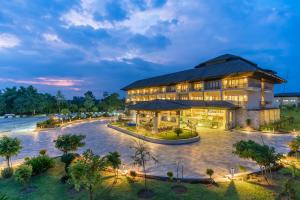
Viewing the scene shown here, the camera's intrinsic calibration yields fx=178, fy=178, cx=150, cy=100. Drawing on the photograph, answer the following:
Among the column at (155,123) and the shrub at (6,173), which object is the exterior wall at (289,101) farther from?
the shrub at (6,173)

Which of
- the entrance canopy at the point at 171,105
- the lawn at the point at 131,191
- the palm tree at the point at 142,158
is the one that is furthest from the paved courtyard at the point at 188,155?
the entrance canopy at the point at 171,105

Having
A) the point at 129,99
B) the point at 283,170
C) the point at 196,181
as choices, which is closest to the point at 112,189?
the point at 196,181

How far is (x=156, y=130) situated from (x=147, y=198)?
14.8 metres

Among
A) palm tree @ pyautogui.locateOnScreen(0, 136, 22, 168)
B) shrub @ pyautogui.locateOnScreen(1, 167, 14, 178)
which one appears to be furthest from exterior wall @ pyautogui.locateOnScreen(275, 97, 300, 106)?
shrub @ pyautogui.locateOnScreen(1, 167, 14, 178)

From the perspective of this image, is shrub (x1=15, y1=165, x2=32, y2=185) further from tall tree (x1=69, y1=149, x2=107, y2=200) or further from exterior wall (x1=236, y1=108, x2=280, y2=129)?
exterior wall (x1=236, y1=108, x2=280, y2=129)

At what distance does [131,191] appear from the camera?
387 inches

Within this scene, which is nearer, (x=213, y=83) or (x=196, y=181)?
(x=196, y=181)

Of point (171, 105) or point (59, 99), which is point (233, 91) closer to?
point (171, 105)

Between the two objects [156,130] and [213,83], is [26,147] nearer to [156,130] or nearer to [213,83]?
[156,130]

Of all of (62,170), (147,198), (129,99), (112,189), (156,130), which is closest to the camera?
(147,198)

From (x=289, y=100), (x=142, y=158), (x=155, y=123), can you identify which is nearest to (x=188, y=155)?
(x=142, y=158)

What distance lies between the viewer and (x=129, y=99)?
65.6m

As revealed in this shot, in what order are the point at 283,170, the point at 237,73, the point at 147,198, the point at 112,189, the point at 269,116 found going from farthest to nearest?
1. the point at 269,116
2. the point at 237,73
3. the point at 283,170
4. the point at 112,189
5. the point at 147,198

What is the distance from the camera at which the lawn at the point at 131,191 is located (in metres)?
9.13
